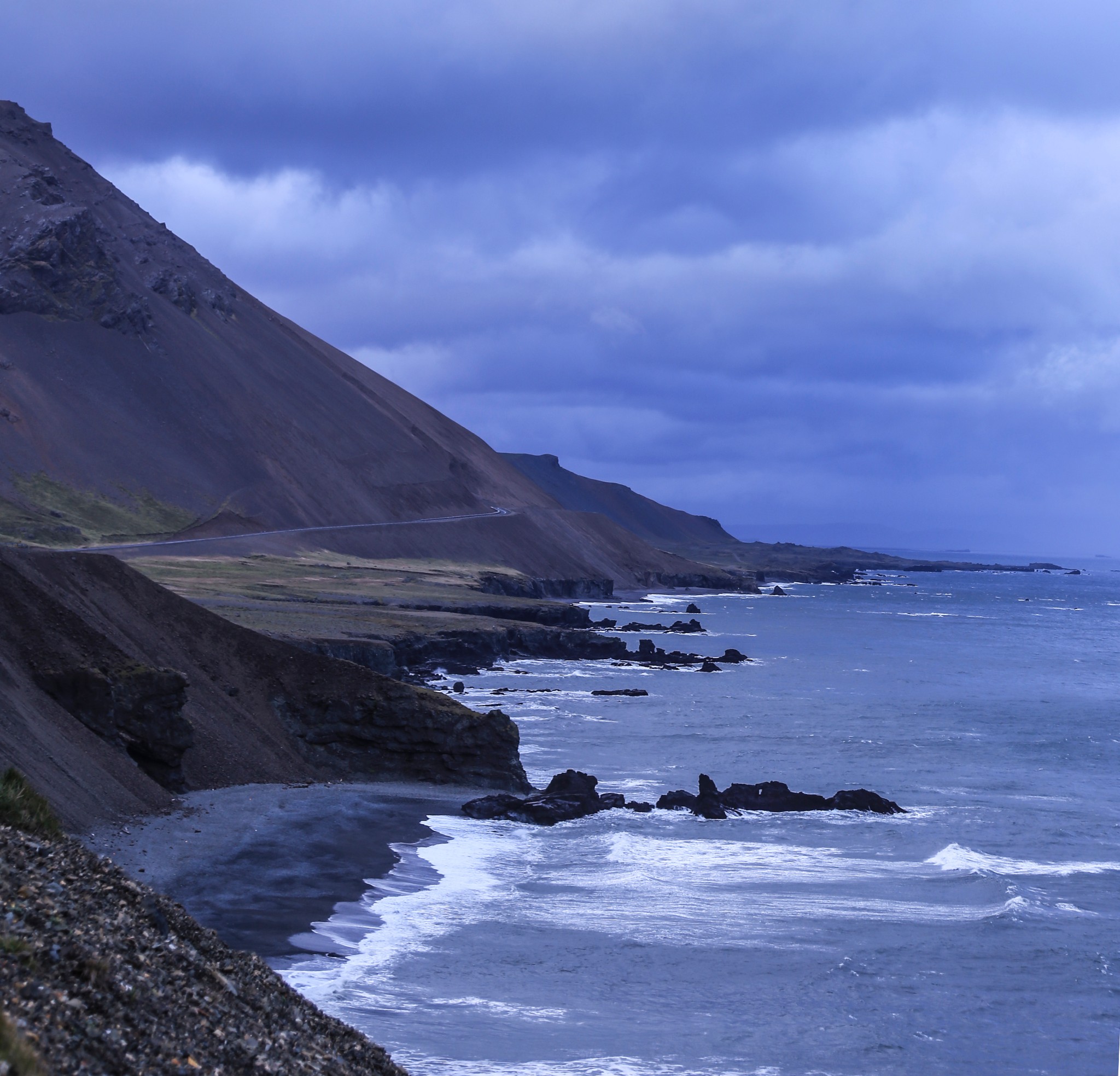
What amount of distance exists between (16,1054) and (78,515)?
4105 inches

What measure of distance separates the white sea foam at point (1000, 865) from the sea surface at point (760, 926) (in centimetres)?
9

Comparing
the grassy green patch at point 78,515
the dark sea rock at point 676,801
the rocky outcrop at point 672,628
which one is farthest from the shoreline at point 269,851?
the grassy green patch at point 78,515

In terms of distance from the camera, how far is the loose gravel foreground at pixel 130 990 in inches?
299

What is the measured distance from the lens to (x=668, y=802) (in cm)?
2977

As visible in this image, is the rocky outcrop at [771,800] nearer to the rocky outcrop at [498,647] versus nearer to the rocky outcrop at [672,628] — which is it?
the rocky outcrop at [498,647]

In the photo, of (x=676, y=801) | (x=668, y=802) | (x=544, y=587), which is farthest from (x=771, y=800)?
(x=544, y=587)

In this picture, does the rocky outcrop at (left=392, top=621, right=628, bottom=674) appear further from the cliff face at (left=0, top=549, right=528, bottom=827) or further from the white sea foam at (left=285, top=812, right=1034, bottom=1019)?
the white sea foam at (left=285, top=812, right=1034, bottom=1019)

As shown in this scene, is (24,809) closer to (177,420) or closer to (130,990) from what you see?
(130,990)

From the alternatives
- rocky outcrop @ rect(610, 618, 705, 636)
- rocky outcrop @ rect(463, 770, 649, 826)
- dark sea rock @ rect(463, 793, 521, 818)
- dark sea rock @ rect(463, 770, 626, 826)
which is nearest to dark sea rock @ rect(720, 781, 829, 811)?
rocky outcrop @ rect(463, 770, 649, 826)

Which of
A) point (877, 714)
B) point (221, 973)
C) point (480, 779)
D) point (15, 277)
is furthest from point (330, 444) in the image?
point (221, 973)

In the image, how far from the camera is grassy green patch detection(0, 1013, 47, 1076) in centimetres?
634

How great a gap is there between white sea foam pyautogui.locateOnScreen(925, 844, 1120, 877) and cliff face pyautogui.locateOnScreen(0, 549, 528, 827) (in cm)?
1044

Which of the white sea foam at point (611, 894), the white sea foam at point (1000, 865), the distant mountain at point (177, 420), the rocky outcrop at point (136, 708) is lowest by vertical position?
the white sea foam at point (611, 894)

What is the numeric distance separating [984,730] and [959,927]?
2981 centimetres
